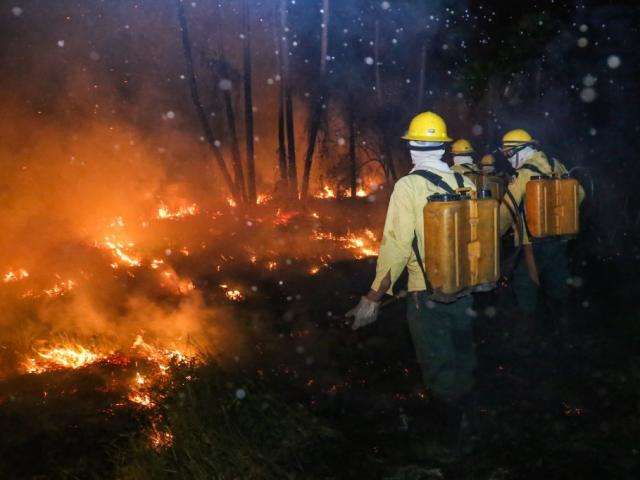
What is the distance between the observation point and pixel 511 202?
5.35m

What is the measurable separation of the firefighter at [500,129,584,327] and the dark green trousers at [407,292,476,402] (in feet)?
6.90

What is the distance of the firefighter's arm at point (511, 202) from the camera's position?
527 cm

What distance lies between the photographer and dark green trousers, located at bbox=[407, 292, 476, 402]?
11.8 feet

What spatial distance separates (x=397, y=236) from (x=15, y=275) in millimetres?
7052

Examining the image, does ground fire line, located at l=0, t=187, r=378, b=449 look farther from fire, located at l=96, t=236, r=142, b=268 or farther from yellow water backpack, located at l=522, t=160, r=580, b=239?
yellow water backpack, located at l=522, t=160, r=580, b=239

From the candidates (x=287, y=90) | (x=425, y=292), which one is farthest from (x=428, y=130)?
(x=287, y=90)

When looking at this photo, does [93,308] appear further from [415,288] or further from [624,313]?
[624,313]

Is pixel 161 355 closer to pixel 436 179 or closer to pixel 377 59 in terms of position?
pixel 436 179

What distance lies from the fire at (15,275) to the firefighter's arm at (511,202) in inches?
276

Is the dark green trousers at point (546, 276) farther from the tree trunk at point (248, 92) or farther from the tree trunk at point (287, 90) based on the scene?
the tree trunk at point (287, 90)

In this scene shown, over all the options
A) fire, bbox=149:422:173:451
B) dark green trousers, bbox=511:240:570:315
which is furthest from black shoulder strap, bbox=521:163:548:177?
fire, bbox=149:422:173:451

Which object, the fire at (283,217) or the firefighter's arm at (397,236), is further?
the fire at (283,217)

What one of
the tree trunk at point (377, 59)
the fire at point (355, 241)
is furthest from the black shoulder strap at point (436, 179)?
the tree trunk at point (377, 59)

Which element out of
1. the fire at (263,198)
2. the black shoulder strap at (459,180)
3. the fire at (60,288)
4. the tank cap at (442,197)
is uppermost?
the black shoulder strap at (459,180)
